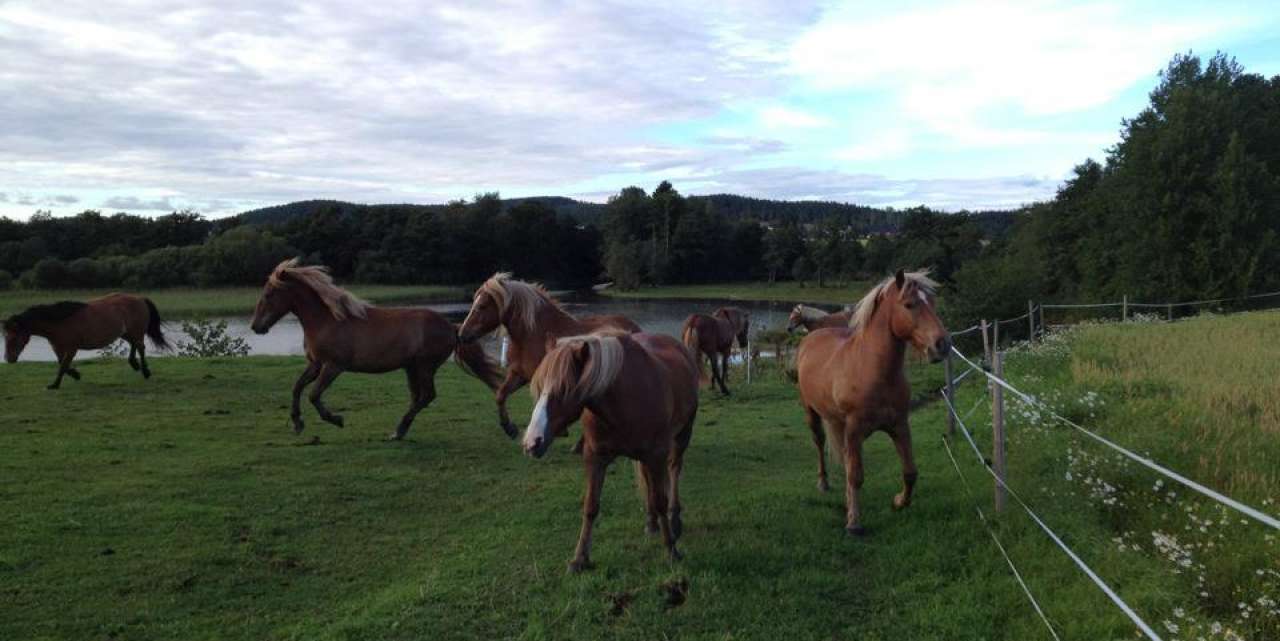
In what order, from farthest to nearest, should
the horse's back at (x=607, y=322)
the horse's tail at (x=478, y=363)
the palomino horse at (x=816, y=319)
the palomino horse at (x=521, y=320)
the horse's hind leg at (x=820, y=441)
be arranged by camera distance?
the palomino horse at (x=816, y=319), the horse's tail at (x=478, y=363), the horse's back at (x=607, y=322), the palomino horse at (x=521, y=320), the horse's hind leg at (x=820, y=441)

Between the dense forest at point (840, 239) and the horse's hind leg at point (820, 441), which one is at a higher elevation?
the dense forest at point (840, 239)

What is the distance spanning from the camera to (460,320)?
32.2 m

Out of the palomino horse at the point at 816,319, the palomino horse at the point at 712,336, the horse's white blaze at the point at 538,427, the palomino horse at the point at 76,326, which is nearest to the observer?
the horse's white blaze at the point at 538,427

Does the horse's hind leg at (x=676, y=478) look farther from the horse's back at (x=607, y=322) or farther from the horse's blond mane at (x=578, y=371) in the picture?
the horse's back at (x=607, y=322)

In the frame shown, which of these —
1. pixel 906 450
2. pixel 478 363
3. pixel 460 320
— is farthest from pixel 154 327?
pixel 460 320

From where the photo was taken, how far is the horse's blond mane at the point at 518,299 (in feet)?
27.4

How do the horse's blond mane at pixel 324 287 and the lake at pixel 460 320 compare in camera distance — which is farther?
the lake at pixel 460 320

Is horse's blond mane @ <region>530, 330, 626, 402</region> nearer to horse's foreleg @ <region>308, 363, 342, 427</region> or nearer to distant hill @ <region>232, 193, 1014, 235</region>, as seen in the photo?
horse's foreleg @ <region>308, 363, 342, 427</region>

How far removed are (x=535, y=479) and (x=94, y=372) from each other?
1084 centimetres

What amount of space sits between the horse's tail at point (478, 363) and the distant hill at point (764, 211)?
213ft

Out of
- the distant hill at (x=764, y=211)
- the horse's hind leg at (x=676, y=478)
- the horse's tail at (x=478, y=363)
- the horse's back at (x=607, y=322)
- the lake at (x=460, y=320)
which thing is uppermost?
the distant hill at (x=764, y=211)

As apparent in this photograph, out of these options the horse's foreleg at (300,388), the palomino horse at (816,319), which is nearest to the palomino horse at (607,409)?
the horse's foreleg at (300,388)

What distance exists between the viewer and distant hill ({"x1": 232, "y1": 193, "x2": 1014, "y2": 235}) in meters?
82.8

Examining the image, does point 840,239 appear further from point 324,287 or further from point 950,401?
point 324,287
